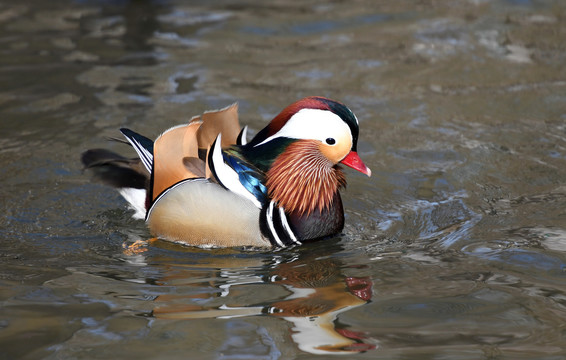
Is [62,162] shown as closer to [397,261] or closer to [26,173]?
[26,173]

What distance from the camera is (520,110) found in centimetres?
702

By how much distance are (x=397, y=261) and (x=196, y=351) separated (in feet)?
4.92

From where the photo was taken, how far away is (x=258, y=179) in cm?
478

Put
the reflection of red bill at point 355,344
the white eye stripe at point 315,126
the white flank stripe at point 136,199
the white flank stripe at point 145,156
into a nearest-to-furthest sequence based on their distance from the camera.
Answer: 1. the reflection of red bill at point 355,344
2. the white eye stripe at point 315,126
3. the white flank stripe at point 145,156
4. the white flank stripe at point 136,199

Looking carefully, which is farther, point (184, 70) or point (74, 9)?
point (74, 9)

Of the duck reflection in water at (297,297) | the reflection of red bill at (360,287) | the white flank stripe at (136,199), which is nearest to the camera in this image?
the duck reflection in water at (297,297)

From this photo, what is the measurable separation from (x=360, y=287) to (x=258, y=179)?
3.29 feet

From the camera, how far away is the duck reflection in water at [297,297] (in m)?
3.55

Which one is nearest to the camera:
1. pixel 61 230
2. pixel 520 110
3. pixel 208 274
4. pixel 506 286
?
pixel 506 286

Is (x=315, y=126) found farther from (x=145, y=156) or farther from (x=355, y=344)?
(x=355, y=344)

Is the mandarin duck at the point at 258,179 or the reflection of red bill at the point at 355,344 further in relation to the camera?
the mandarin duck at the point at 258,179

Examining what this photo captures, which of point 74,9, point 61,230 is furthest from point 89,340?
point 74,9

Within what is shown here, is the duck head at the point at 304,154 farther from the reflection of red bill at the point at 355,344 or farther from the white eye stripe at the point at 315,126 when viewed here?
the reflection of red bill at the point at 355,344

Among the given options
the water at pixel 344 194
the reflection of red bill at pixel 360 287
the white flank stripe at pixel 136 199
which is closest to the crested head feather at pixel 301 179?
the water at pixel 344 194
